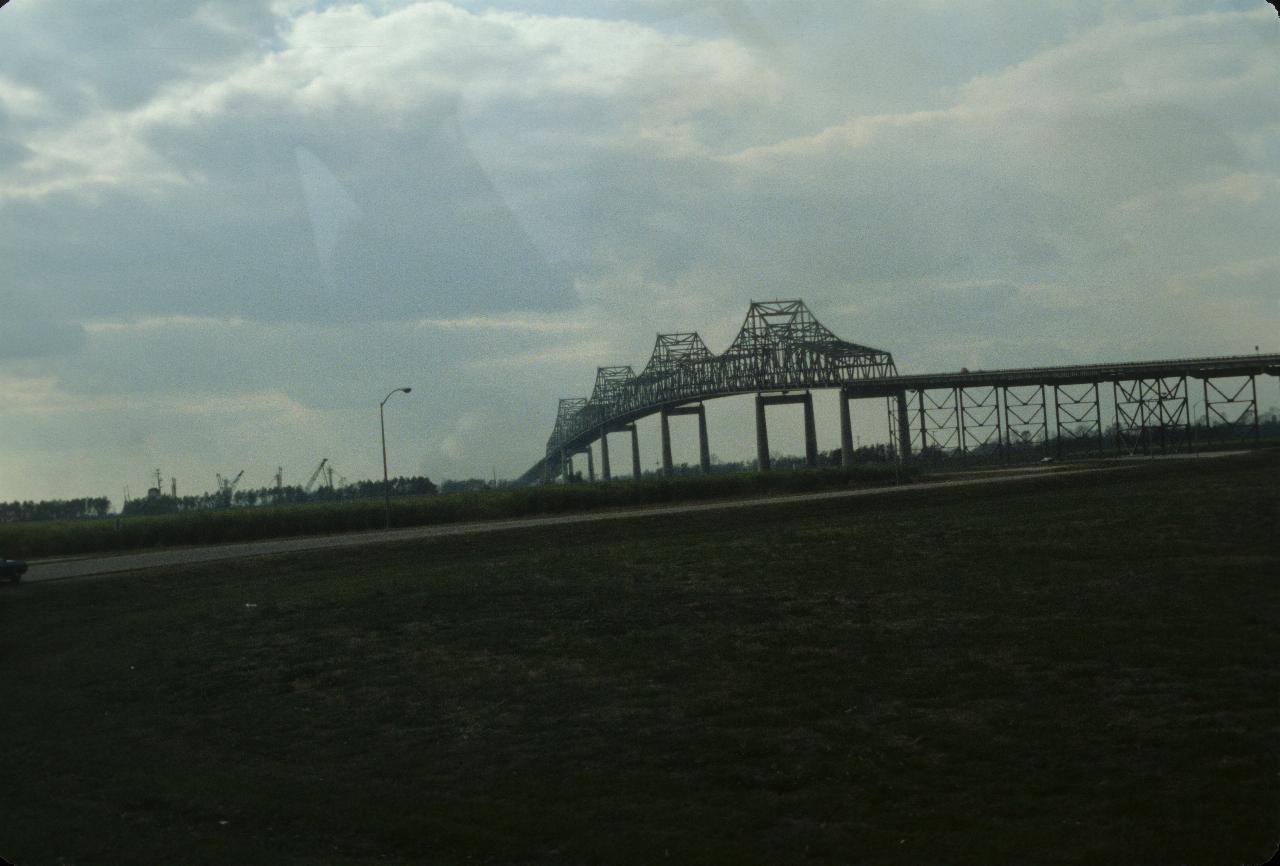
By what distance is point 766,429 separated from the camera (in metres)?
114

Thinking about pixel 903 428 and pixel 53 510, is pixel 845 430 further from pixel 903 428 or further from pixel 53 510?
pixel 53 510

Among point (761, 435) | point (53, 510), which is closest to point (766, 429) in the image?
point (761, 435)

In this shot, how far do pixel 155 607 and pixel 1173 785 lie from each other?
79.7 feet

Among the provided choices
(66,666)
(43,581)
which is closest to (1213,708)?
(66,666)

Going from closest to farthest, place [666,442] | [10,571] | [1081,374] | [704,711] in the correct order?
[704,711] → [10,571] → [1081,374] → [666,442]

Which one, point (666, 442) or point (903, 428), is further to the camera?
point (666, 442)

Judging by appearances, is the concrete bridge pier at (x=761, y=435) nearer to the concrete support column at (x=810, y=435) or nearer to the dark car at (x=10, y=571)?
the concrete support column at (x=810, y=435)

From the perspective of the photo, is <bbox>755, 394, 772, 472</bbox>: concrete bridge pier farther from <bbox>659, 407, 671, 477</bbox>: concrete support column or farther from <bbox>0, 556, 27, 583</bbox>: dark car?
<bbox>0, 556, 27, 583</bbox>: dark car

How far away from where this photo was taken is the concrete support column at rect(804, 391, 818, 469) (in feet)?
353

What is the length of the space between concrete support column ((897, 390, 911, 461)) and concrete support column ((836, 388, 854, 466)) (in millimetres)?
4063

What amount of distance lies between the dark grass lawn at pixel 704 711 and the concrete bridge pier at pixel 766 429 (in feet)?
260

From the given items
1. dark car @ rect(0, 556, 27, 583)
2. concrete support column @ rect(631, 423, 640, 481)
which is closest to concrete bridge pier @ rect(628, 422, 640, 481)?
concrete support column @ rect(631, 423, 640, 481)

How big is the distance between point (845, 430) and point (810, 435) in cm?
758

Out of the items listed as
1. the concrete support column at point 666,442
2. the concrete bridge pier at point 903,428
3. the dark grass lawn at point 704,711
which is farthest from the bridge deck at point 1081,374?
the dark grass lawn at point 704,711
